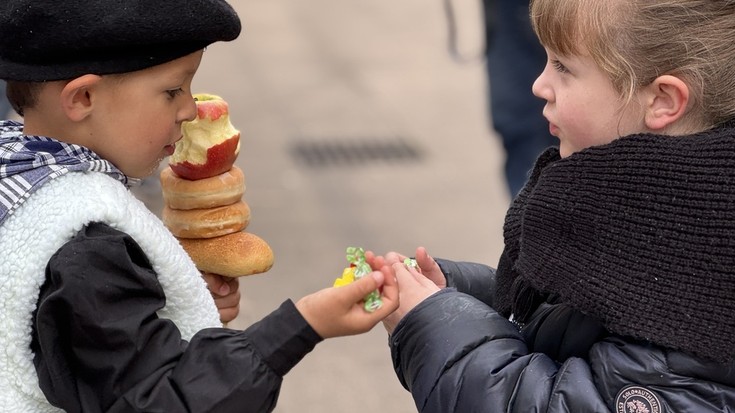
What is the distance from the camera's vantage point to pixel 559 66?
6.69 feet

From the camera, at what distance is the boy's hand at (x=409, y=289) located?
2129 millimetres

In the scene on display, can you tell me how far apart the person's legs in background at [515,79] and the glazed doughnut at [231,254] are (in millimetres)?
1912

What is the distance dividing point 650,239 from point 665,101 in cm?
26

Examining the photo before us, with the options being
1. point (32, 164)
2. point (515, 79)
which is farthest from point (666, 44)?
point (515, 79)

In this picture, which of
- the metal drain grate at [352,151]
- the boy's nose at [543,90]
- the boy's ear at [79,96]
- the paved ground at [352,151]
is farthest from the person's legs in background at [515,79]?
the boy's ear at [79,96]

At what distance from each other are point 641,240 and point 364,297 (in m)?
0.50

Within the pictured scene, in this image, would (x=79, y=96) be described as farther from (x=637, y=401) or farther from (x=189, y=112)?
(x=637, y=401)

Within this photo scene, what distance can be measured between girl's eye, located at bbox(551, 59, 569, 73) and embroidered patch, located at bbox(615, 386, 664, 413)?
0.60 meters

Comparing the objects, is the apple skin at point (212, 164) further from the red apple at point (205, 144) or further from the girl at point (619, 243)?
Result: the girl at point (619, 243)

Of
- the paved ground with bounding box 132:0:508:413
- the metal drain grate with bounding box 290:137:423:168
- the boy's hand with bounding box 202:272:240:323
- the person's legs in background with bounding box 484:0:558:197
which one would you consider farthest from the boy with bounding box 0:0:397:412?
the metal drain grate with bounding box 290:137:423:168

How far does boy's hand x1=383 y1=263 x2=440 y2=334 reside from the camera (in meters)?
2.13

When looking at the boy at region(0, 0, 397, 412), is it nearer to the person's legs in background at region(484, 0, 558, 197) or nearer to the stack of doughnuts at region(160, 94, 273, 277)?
the stack of doughnuts at region(160, 94, 273, 277)

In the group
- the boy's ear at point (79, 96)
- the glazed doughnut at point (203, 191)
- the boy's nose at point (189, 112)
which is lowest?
the glazed doughnut at point (203, 191)

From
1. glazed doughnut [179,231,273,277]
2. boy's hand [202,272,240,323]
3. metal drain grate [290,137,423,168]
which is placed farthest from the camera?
metal drain grate [290,137,423,168]
